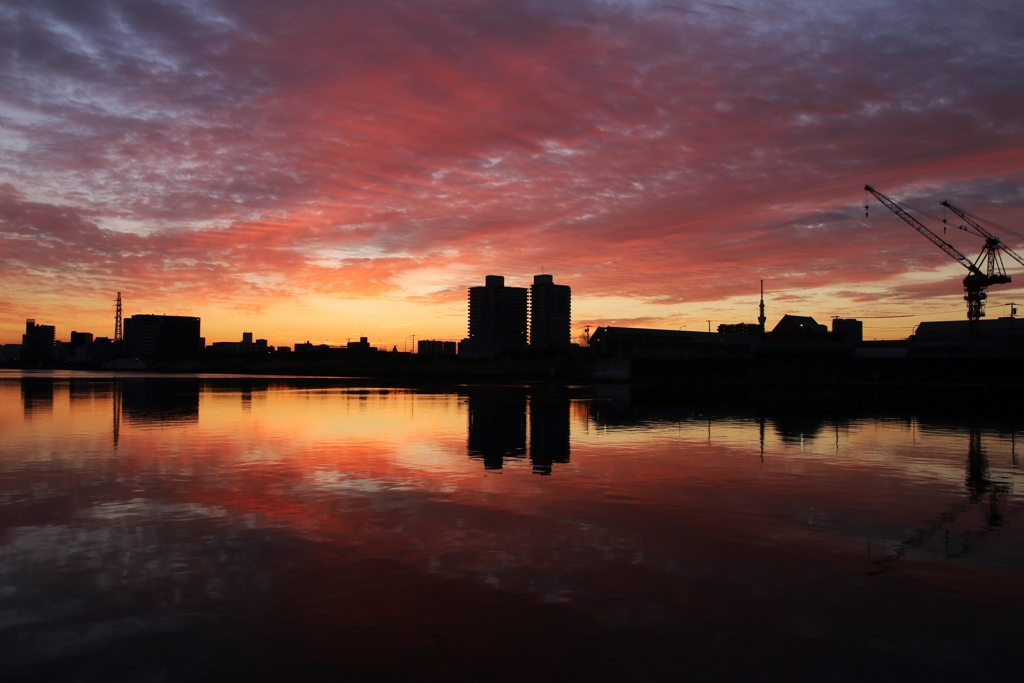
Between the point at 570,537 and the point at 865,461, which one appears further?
the point at 865,461

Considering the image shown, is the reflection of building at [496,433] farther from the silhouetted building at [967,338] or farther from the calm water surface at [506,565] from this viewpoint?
the silhouetted building at [967,338]

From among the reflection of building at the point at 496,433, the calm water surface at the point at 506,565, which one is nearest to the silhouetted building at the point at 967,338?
the reflection of building at the point at 496,433

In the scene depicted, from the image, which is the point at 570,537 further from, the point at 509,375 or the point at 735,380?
the point at 509,375

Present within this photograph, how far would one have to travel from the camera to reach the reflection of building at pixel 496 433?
33.1 m

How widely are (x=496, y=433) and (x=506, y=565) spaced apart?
26838mm

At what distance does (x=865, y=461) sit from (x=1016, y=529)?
12.7 metres

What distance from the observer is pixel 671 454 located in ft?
111

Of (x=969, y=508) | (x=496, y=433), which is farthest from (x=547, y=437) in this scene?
(x=969, y=508)

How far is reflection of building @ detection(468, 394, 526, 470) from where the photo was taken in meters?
33.1

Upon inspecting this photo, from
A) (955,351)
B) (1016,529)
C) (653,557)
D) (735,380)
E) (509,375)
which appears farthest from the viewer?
(509,375)

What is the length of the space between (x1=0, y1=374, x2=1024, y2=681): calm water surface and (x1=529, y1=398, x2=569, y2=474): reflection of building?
50 centimetres

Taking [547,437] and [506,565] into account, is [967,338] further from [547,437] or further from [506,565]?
[506,565]

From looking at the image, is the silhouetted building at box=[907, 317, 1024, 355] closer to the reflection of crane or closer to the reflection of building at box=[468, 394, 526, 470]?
the reflection of building at box=[468, 394, 526, 470]

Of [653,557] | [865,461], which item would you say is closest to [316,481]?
[653,557]
